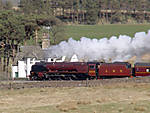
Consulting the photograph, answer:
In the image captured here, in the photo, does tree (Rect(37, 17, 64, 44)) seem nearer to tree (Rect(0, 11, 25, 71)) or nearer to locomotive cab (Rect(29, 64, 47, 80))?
tree (Rect(0, 11, 25, 71))

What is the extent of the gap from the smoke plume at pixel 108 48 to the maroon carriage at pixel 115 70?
12734 mm

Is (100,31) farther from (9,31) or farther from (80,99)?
(80,99)

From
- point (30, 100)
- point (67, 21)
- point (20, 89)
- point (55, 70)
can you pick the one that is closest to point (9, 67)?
point (55, 70)

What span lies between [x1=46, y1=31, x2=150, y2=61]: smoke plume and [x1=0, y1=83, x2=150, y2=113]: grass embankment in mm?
25410

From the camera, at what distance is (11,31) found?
102250 millimetres

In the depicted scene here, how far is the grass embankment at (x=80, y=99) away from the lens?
38625 millimetres

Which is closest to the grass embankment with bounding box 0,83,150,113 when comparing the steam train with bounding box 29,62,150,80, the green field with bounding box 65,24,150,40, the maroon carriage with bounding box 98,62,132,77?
the maroon carriage with bounding box 98,62,132,77

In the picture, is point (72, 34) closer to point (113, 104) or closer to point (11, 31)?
point (11, 31)

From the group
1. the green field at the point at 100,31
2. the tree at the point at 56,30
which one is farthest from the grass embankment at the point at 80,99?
the green field at the point at 100,31

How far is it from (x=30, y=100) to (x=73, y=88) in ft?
37.8

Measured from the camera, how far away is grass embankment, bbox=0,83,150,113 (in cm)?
3862

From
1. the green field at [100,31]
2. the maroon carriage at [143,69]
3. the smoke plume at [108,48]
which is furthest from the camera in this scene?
the green field at [100,31]

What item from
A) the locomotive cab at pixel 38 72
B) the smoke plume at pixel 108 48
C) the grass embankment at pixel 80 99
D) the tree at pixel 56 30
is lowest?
the grass embankment at pixel 80 99

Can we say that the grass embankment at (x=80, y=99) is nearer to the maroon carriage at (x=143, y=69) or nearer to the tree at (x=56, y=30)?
the maroon carriage at (x=143, y=69)
